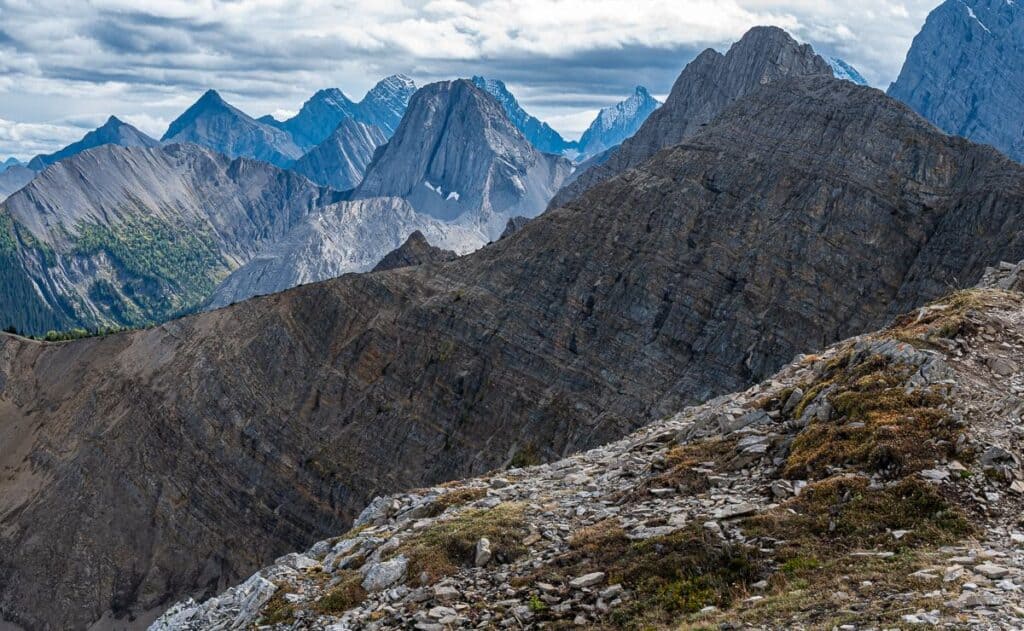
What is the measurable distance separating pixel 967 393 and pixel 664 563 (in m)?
10.7

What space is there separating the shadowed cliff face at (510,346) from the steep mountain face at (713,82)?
54.5 m

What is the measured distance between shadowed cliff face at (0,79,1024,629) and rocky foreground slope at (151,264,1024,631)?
6218 centimetres

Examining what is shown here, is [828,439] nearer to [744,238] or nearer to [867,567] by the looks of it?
[867,567]

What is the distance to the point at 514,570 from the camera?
2338cm

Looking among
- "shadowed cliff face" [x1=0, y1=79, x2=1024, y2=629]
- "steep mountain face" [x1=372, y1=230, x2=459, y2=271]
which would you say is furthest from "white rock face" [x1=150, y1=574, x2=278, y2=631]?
"steep mountain face" [x1=372, y1=230, x2=459, y2=271]

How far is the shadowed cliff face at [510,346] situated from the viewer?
3716 inches

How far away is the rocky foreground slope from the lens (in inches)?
749

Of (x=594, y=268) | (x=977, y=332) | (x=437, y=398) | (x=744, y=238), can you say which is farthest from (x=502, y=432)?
(x=977, y=332)

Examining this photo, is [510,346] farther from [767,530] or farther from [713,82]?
[713,82]

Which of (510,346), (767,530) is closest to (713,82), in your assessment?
(510,346)

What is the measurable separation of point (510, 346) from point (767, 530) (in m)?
81.5

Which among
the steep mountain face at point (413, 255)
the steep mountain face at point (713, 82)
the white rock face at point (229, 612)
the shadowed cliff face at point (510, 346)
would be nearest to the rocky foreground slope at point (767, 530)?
the white rock face at point (229, 612)

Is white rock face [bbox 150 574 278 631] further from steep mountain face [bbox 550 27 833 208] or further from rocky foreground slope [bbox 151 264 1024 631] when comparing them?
steep mountain face [bbox 550 27 833 208]

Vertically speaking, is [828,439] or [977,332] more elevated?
[977,332]
